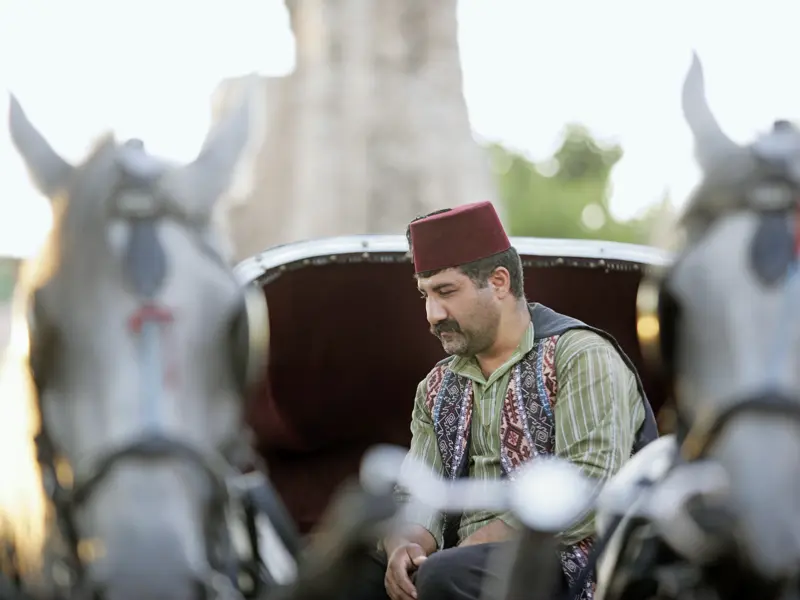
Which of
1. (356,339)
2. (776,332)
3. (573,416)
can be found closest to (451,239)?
(573,416)

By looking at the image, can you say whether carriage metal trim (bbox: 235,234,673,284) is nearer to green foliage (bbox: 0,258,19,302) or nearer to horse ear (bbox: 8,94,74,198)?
green foliage (bbox: 0,258,19,302)

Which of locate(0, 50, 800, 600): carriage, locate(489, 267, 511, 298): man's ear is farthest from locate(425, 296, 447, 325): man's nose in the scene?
locate(0, 50, 800, 600): carriage

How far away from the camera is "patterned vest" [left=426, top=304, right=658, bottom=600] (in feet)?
7.25

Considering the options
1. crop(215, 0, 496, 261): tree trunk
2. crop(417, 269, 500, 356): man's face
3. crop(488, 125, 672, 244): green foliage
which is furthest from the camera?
crop(488, 125, 672, 244): green foliage

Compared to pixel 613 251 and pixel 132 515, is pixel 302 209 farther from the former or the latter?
pixel 132 515

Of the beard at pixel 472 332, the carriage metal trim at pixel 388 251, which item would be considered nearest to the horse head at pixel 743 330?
the beard at pixel 472 332

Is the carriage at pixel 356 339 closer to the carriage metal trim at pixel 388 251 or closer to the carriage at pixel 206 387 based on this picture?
the carriage metal trim at pixel 388 251

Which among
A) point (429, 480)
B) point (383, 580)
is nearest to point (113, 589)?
point (429, 480)

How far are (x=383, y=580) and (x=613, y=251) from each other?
102 centimetres

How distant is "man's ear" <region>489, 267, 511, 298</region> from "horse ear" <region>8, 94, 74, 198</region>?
3.43ft

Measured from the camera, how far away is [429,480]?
4.91 feet

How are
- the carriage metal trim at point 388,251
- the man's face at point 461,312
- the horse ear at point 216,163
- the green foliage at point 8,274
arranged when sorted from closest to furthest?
the horse ear at point 216,163 → the green foliage at point 8,274 → the man's face at point 461,312 → the carriage metal trim at point 388,251

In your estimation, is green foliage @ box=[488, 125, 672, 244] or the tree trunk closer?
the tree trunk

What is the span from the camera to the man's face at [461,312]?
7.53ft
